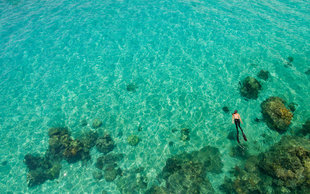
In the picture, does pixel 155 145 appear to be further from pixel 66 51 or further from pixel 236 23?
pixel 236 23

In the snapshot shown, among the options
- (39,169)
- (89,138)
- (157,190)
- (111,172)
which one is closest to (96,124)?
(89,138)

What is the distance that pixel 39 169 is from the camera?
19766 millimetres

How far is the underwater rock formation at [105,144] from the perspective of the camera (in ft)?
66.6

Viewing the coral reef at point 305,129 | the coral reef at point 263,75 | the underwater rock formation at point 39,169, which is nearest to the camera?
the coral reef at point 305,129

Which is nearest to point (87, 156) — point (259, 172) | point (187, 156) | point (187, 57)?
point (187, 156)

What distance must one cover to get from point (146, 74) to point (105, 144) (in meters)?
12.4

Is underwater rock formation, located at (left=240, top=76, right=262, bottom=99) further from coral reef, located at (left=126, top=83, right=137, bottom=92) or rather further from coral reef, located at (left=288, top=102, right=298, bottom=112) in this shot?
coral reef, located at (left=126, top=83, right=137, bottom=92)

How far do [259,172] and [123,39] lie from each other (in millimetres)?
29566

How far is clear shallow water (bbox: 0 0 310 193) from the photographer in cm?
2005

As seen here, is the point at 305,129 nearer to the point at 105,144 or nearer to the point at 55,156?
the point at 105,144

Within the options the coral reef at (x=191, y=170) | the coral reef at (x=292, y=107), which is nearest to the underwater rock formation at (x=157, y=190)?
the coral reef at (x=191, y=170)

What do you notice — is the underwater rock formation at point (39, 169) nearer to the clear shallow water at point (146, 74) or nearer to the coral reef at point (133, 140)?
the clear shallow water at point (146, 74)

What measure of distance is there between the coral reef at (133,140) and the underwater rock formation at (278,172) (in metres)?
10.2

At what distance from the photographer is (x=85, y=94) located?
85.7 feet
